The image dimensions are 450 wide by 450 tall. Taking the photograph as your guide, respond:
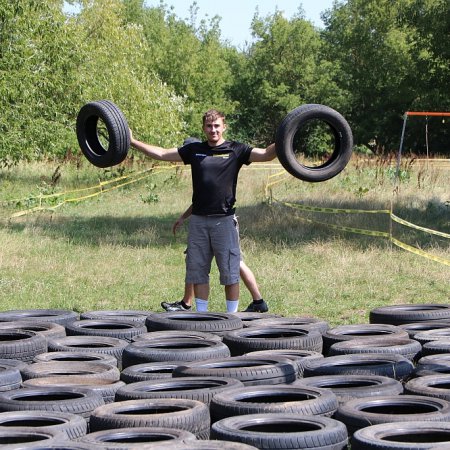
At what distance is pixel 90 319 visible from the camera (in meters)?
9.65

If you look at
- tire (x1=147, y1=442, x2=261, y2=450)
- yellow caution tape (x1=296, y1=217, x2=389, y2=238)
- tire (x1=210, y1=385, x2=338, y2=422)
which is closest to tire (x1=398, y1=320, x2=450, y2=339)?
tire (x1=210, y1=385, x2=338, y2=422)

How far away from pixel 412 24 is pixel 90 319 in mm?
14129

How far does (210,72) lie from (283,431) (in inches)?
Result: 2263

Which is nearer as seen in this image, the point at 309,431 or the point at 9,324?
the point at 309,431

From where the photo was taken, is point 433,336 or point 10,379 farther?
point 433,336

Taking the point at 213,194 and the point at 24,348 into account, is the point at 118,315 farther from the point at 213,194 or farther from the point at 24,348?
the point at 24,348

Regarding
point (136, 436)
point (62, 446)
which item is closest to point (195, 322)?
point (136, 436)

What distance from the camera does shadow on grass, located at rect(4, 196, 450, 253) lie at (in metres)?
17.2

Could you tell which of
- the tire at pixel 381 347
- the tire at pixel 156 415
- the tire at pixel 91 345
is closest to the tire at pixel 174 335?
the tire at pixel 91 345

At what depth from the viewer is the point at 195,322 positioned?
909 centimetres

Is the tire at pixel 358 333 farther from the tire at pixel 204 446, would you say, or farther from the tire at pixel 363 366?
the tire at pixel 204 446

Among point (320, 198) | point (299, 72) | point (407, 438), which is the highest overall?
point (299, 72)

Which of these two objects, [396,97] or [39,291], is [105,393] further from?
[396,97]

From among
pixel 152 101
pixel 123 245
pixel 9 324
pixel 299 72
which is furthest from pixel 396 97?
pixel 9 324
